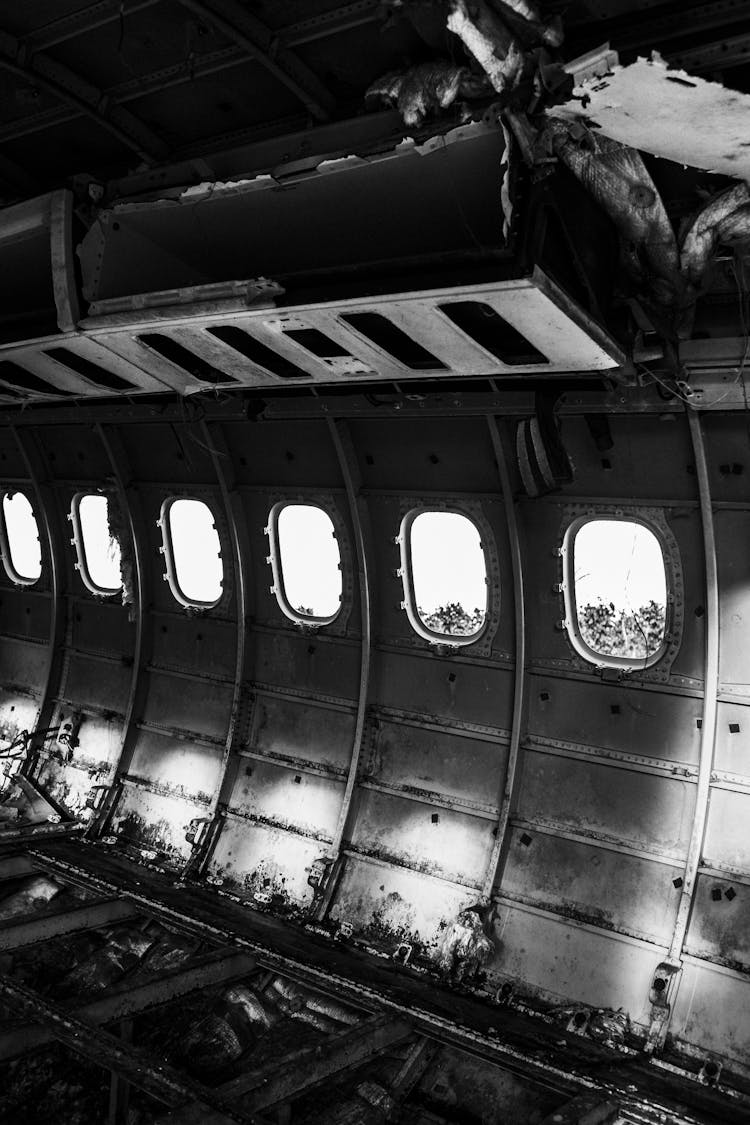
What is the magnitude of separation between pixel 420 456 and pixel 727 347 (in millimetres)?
3047

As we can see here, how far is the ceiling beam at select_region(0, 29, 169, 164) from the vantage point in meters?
5.46

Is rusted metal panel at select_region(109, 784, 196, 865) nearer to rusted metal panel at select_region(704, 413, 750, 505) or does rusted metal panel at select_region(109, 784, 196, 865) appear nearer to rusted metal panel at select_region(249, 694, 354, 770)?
rusted metal panel at select_region(249, 694, 354, 770)

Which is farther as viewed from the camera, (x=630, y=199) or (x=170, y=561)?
(x=170, y=561)

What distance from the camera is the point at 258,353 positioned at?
6.40 meters

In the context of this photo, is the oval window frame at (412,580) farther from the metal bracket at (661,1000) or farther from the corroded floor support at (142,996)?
the corroded floor support at (142,996)

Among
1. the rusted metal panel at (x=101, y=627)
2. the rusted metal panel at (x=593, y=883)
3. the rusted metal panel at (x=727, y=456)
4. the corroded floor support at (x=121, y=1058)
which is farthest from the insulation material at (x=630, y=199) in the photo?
the rusted metal panel at (x=101, y=627)

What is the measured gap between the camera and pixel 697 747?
23.1ft

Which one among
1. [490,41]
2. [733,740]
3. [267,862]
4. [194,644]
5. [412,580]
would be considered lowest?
[267,862]

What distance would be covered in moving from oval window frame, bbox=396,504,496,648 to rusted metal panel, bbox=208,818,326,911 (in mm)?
2246

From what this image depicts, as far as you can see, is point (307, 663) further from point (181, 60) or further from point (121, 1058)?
point (181, 60)

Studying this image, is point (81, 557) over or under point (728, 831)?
over

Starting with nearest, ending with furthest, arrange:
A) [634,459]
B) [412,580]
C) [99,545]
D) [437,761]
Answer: [634,459]
[437,761]
[412,580]
[99,545]

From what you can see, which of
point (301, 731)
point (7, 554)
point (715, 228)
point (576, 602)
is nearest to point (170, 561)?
point (301, 731)

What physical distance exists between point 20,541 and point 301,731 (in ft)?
16.4
